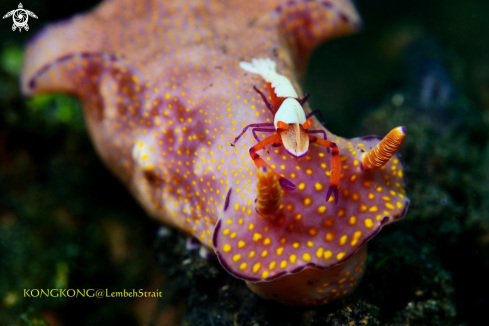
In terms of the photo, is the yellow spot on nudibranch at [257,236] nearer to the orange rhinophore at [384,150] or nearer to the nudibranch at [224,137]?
the nudibranch at [224,137]

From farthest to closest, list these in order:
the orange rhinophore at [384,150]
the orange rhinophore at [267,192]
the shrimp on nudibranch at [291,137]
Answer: the shrimp on nudibranch at [291,137] → the orange rhinophore at [384,150] → the orange rhinophore at [267,192]

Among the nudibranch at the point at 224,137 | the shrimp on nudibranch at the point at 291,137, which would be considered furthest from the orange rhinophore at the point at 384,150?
the shrimp on nudibranch at the point at 291,137

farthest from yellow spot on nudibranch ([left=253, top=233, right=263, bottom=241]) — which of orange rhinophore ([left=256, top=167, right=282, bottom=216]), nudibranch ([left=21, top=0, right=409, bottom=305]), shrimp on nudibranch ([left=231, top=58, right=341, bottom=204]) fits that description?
Answer: shrimp on nudibranch ([left=231, top=58, right=341, bottom=204])

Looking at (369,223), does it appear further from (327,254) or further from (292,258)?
(292,258)

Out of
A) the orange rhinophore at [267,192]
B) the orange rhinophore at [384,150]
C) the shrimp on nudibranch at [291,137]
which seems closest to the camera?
the orange rhinophore at [267,192]

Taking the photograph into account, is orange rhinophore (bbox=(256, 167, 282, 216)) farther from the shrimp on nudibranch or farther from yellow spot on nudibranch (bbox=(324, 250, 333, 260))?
yellow spot on nudibranch (bbox=(324, 250, 333, 260))

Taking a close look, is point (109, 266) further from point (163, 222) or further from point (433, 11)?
point (433, 11)

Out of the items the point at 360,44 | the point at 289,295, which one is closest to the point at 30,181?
the point at 289,295

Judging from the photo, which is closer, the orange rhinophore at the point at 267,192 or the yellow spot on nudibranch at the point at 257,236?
the orange rhinophore at the point at 267,192
